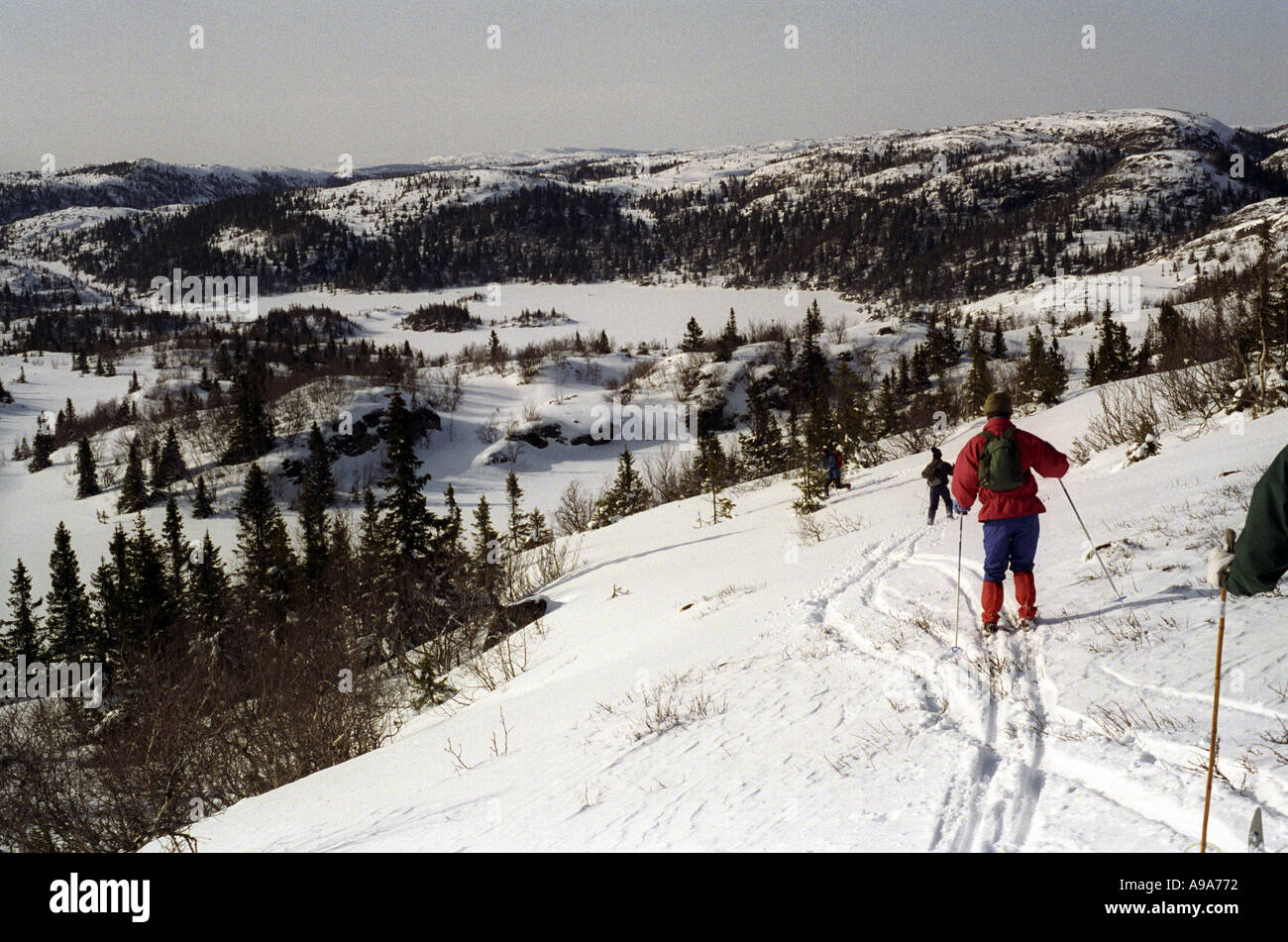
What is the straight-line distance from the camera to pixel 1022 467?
18.5 ft

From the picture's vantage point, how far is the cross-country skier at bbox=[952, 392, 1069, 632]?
18.5 ft

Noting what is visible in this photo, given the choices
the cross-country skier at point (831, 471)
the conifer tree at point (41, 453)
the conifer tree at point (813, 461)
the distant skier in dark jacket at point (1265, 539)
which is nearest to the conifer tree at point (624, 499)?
the conifer tree at point (813, 461)

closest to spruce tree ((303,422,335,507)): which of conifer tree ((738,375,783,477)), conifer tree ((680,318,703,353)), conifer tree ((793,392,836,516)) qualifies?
conifer tree ((738,375,783,477))

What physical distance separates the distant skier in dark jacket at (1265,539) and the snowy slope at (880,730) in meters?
1.07

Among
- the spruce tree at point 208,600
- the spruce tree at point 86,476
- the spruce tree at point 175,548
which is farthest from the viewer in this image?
the spruce tree at point 86,476

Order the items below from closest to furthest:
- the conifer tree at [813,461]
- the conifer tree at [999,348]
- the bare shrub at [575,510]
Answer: the conifer tree at [813,461] < the bare shrub at [575,510] < the conifer tree at [999,348]

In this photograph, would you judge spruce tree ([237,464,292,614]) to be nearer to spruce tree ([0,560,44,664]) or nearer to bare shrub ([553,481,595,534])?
spruce tree ([0,560,44,664])

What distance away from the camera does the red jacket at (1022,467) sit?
5668 mm

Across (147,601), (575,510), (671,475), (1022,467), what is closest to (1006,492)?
(1022,467)

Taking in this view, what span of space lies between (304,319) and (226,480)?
3733 inches

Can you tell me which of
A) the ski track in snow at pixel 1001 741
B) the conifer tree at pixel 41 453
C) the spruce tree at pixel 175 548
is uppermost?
the ski track in snow at pixel 1001 741

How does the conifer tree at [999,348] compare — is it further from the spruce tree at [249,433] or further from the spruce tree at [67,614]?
the spruce tree at [67,614]

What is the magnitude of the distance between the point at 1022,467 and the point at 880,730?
2707 millimetres

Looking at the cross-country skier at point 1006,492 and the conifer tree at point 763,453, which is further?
the conifer tree at point 763,453
